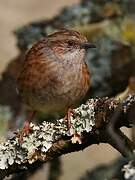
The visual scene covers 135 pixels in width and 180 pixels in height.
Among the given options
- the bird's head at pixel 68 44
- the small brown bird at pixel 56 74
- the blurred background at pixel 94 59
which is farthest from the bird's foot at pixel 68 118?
the blurred background at pixel 94 59

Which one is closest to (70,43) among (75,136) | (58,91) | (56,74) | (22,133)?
(56,74)

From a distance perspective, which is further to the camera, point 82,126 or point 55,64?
point 55,64

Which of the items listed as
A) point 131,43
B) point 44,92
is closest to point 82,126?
point 44,92

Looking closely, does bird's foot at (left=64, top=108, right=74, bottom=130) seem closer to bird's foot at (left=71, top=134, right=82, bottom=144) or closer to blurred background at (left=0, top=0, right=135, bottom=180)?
bird's foot at (left=71, top=134, right=82, bottom=144)

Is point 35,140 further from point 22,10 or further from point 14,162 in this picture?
point 22,10

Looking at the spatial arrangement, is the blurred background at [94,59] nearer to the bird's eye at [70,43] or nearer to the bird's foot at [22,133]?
the bird's eye at [70,43]

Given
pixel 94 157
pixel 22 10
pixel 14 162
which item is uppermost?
pixel 14 162
